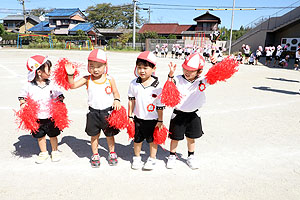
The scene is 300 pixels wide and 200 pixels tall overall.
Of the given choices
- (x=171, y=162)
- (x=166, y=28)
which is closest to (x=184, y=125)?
(x=171, y=162)

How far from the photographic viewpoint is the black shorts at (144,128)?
117 inches

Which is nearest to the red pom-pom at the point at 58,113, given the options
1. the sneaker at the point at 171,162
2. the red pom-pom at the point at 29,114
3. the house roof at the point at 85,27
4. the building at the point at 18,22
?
the red pom-pom at the point at 29,114

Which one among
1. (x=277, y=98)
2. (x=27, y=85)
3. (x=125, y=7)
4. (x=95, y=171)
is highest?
(x=125, y=7)

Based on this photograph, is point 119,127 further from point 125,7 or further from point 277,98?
point 125,7

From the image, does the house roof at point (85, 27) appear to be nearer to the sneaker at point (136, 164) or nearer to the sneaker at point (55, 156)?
the sneaker at point (55, 156)

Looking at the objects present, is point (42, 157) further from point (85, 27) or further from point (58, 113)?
point (85, 27)

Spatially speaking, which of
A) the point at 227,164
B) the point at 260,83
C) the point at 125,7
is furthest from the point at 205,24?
the point at 227,164

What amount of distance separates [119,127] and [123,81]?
22.2 ft

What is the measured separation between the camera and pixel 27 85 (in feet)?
9.80

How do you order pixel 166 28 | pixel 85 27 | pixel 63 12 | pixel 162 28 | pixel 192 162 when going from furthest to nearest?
pixel 63 12 → pixel 162 28 → pixel 166 28 → pixel 85 27 → pixel 192 162

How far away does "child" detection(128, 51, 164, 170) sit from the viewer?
277 cm

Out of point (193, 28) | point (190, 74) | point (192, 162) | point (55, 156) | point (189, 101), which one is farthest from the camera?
point (193, 28)

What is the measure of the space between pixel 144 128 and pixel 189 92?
2.59 feet

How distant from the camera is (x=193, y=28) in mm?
49125
